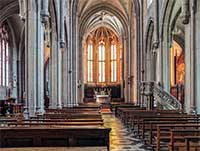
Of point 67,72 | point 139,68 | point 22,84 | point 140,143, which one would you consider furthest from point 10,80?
point 140,143

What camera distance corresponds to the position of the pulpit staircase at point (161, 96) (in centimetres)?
2290

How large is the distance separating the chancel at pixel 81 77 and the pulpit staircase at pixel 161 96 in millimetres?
67

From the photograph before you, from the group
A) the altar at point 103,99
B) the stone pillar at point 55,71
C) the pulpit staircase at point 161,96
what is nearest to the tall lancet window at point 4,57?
the stone pillar at point 55,71

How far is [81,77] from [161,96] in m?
24.6

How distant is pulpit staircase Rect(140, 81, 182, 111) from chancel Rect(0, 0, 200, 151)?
7 cm

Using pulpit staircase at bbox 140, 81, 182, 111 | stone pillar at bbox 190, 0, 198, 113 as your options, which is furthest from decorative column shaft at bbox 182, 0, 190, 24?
pulpit staircase at bbox 140, 81, 182, 111

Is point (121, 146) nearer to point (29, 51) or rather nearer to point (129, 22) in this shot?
point (29, 51)

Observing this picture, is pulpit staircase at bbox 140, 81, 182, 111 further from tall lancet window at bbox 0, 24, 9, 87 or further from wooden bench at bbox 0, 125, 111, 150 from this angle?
tall lancet window at bbox 0, 24, 9, 87

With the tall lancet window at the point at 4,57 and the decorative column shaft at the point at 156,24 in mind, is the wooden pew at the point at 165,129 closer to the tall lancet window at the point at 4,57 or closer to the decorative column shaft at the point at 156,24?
the decorative column shaft at the point at 156,24

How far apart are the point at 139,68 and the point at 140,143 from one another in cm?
2327

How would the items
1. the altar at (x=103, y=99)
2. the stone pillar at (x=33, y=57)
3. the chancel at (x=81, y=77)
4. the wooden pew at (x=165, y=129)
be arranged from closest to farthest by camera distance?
the chancel at (x=81, y=77) < the wooden pew at (x=165, y=129) < the stone pillar at (x=33, y=57) < the altar at (x=103, y=99)

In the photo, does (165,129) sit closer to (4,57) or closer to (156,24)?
(156,24)

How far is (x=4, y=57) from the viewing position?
34281mm

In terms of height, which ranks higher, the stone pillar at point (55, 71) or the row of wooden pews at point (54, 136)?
the stone pillar at point (55, 71)
